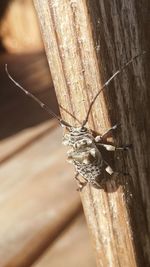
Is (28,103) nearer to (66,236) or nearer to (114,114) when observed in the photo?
(66,236)

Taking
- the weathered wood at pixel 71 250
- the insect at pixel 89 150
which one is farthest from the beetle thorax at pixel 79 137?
the weathered wood at pixel 71 250

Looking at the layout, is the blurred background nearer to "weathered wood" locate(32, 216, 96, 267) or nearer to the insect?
"weathered wood" locate(32, 216, 96, 267)

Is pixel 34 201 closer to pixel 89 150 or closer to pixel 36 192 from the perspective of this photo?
pixel 36 192

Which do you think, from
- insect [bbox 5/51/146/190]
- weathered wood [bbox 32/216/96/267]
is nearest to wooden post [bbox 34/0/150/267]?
insect [bbox 5/51/146/190]

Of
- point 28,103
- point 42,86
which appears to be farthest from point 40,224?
point 42,86

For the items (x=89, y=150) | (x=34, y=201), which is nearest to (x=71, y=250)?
(x=34, y=201)

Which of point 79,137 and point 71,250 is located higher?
point 79,137

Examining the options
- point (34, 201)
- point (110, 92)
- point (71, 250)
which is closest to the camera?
point (110, 92)
